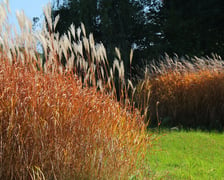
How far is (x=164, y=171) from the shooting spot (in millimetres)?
4043

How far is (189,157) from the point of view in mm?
4930

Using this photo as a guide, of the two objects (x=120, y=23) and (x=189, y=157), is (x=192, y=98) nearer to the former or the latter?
(x=189, y=157)

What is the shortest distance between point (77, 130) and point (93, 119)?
0.18 meters

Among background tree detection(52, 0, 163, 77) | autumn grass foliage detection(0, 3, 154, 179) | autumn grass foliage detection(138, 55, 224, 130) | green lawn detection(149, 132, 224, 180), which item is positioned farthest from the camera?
background tree detection(52, 0, 163, 77)

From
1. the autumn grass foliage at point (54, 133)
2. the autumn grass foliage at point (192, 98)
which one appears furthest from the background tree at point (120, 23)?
the autumn grass foliage at point (54, 133)

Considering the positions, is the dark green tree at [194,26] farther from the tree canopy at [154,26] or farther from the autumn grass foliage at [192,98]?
the autumn grass foliage at [192,98]

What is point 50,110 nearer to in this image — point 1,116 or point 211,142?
point 1,116

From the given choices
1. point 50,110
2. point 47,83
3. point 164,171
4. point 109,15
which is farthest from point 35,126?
point 109,15

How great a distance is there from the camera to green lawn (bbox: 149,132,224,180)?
405 cm

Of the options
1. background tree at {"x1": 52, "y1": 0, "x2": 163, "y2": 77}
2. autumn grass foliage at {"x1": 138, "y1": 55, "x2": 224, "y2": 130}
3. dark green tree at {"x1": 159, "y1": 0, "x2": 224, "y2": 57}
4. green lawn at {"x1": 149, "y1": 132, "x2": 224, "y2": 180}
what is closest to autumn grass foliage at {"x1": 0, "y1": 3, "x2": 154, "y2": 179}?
green lawn at {"x1": 149, "y1": 132, "x2": 224, "y2": 180}

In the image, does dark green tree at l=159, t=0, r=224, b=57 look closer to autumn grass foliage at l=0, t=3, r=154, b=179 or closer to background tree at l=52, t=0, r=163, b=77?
background tree at l=52, t=0, r=163, b=77

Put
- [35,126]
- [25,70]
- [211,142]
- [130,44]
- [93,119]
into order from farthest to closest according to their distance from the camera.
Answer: [130,44], [211,142], [25,70], [93,119], [35,126]

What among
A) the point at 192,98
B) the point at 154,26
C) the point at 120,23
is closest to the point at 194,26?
the point at 154,26

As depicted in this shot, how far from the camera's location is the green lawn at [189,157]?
4.05m
